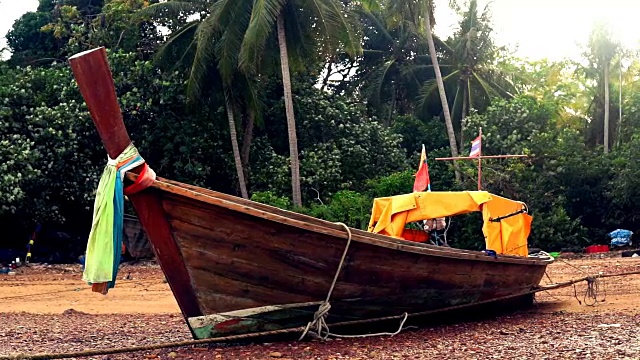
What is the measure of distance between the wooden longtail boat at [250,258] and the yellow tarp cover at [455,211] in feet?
2.96

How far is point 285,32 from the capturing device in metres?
18.5

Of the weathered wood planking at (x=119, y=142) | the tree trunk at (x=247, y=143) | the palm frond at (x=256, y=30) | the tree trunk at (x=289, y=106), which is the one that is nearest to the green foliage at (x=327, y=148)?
the tree trunk at (x=247, y=143)

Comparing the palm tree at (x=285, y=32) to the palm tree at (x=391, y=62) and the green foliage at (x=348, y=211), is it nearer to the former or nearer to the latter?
the green foliage at (x=348, y=211)

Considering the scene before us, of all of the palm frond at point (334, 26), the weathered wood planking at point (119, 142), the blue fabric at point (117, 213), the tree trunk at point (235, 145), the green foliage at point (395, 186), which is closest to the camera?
the weathered wood planking at point (119, 142)

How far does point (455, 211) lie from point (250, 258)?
122 inches

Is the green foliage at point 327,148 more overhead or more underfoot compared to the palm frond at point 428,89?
more underfoot

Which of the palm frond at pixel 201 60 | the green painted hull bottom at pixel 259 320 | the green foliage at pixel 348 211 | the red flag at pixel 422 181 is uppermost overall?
the palm frond at pixel 201 60

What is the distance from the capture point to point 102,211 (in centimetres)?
640

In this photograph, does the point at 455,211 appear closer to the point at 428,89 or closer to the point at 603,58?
the point at 428,89

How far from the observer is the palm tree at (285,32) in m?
17.0

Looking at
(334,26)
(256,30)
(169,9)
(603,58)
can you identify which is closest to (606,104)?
(603,58)

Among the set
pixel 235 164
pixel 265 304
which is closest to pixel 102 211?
pixel 265 304

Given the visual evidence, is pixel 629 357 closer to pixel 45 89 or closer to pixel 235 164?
pixel 235 164

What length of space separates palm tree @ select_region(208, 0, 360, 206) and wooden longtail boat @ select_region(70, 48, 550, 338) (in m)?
9.81
